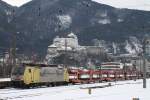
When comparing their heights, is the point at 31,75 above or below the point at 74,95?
above

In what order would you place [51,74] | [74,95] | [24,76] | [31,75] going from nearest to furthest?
[74,95] → [24,76] → [31,75] → [51,74]

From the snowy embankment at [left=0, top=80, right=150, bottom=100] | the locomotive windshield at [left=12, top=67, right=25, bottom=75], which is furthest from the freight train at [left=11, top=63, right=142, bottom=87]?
the snowy embankment at [left=0, top=80, right=150, bottom=100]

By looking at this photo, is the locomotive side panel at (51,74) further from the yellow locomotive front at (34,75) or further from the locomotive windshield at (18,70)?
the locomotive windshield at (18,70)

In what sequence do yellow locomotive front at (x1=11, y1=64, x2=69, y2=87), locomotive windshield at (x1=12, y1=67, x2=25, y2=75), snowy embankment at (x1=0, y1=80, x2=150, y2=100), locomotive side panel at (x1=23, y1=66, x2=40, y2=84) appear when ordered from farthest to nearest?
locomotive windshield at (x1=12, y1=67, x2=25, y2=75) → yellow locomotive front at (x1=11, y1=64, x2=69, y2=87) → locomotive side panel at (x1=23, y1=66, x2=40, y2=84) → snowy embankment at (x1=0, y1=80, x2=150, y2=100)

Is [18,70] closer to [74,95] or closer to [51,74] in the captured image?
[51,74]

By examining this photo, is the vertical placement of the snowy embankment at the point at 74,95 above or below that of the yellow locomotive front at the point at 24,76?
below

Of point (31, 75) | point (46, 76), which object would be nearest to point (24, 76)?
point (31, 75)

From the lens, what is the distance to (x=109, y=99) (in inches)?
1358

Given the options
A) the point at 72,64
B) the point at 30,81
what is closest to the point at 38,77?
the point at 30,81

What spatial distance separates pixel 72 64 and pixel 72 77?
114 m

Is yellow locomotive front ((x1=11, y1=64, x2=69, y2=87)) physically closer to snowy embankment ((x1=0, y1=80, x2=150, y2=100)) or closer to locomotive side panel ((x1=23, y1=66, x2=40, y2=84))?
locomotive side panel ((x1=23, y1=66, x2=40, y2=84))

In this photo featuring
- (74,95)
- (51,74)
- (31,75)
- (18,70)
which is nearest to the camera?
(74,95)

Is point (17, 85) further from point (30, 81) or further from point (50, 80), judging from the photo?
point (50, 80)

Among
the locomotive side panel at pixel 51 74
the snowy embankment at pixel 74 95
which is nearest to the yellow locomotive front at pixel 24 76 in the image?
the locomotive side panel at pixel 51 74
